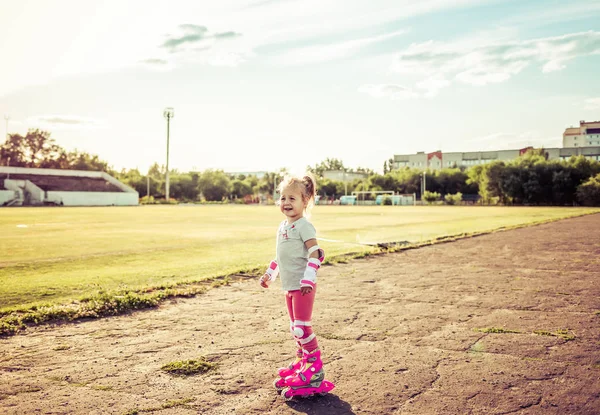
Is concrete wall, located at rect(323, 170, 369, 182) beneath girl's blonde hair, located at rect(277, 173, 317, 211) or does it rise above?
above

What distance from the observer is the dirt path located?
3.62 metres

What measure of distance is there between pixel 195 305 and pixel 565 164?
277ft

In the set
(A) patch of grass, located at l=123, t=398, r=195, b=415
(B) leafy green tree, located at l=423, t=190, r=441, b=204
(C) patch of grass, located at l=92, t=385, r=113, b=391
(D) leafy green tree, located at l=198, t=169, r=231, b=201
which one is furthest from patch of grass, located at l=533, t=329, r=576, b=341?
(D) leafy green tree, located at l=198, t=169, r=231, b=201

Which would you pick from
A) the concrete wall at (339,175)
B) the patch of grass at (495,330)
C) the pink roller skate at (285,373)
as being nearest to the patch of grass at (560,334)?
the patch of grass at (495,330)

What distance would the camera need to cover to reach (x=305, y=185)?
4395mm

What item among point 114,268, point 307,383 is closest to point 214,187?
point 114,268

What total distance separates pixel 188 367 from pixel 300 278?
1298 millimetres

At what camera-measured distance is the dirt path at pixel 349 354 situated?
362 centimetres

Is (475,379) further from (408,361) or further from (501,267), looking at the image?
(501,267)

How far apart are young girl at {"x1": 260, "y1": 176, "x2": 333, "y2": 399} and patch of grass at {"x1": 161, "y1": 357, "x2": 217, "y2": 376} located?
749 mm

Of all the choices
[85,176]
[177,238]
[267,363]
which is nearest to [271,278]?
[267,363]

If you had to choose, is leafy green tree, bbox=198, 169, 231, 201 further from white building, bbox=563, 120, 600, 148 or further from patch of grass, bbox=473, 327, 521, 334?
patch of grass, bbox=473, 327, 521, 334

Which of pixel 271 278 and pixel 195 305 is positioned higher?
pixel 271 278

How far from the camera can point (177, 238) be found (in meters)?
18.2
